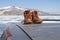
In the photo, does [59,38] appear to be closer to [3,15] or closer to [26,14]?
[26,14]

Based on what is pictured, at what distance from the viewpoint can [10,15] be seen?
2625 millimetres

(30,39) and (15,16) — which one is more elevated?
(30,39)

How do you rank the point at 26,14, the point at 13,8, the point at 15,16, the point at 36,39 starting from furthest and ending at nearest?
1. the point at 15,16
2. the point at 13,8
3. the point at 26,14
4. the point at 36,39

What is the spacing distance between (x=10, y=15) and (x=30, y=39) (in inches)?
77.3

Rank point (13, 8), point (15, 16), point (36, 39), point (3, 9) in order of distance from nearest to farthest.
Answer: point (36, 39) → point (13, 8) → point (3, 9) → point (15, 16)

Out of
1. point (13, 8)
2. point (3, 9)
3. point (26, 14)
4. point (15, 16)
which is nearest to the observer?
point (26, 14)

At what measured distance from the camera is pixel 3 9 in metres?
2.41

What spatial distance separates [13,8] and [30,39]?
5.10ft

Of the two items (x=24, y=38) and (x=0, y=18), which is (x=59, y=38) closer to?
(x=24, y=38)

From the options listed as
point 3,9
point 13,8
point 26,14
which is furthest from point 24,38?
point 3,9

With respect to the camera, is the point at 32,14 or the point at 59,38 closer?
the point at 59,38

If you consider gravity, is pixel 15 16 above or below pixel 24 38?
below

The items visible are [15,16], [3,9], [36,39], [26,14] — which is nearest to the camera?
[36,39]

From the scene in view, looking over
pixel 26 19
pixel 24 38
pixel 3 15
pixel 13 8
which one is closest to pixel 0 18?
pixel 3 15
